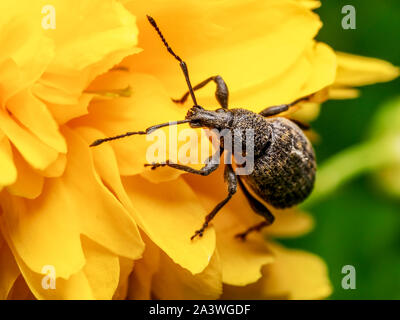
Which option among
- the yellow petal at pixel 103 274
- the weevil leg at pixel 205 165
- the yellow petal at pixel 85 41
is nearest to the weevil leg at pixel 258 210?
the weevil leg at pixel 205 165

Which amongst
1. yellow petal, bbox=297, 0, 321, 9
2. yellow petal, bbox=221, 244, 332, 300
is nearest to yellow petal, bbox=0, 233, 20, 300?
yellow petal, bbox=221, 244, 332, 300

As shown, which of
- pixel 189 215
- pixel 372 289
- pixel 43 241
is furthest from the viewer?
pixel 372 289

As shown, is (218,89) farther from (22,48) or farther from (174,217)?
(22,48)

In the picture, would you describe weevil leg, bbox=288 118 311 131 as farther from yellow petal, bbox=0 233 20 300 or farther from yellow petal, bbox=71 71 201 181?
yellow petal, bbox=0 233 20 300

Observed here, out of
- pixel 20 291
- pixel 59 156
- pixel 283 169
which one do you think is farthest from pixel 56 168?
pixel 283 169

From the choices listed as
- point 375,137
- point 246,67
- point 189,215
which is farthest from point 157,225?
point 375,137

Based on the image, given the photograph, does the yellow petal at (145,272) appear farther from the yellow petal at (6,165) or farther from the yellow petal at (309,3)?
the yellow petal at (309,3)

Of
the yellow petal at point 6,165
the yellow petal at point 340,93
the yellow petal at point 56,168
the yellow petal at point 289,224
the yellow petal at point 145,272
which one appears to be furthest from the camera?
the yellow petal at point 289,224
